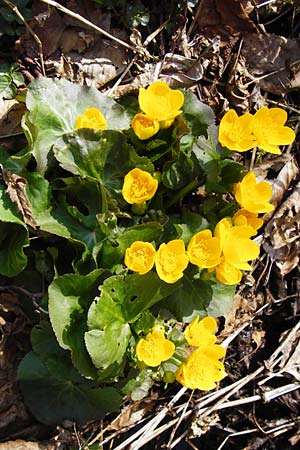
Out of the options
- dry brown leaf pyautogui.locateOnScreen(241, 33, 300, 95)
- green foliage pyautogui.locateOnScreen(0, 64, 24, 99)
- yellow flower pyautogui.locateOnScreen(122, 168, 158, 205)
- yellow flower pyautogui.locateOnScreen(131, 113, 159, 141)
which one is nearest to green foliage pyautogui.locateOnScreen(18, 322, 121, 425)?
yellow flower pyautogui.locateOnScreen(122, 168, 158, 205)

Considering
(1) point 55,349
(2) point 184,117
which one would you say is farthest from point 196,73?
(1) point 55,349

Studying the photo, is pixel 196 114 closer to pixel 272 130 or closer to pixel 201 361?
pixel 272 130

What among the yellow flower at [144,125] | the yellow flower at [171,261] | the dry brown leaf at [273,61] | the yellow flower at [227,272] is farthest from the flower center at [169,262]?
the dry brown leaf at [273,61]

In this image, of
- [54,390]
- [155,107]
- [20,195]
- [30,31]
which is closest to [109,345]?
[54,390]

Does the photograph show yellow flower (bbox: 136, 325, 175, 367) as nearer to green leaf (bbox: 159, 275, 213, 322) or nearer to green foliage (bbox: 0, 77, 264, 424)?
green foliage (bbox: 0, 77, 264, 424)

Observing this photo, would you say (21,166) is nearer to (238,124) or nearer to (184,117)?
(184,117)
